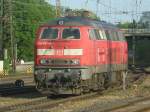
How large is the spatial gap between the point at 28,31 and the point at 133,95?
2532 inches

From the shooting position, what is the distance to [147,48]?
89.0m

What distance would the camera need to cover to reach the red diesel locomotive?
21531 millimetres

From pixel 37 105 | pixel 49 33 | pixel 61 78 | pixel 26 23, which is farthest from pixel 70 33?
pixel 26 23

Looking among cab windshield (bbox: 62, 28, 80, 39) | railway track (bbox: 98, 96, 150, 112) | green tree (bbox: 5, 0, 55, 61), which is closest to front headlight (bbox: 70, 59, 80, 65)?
cab windshield (bbox: 62, 28, 80, 39)

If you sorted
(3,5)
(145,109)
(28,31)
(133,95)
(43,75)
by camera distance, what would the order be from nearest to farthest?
1. (145,109)
2. (43,75)
3. (133,95)
4. (3,5)
5. (28,31)

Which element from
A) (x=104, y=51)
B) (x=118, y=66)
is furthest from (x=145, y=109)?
(x=118, y=66)

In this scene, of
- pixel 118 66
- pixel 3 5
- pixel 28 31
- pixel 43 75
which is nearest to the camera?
pixel 43 75

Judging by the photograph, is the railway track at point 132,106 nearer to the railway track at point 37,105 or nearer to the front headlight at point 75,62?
the railway track at point 37,105

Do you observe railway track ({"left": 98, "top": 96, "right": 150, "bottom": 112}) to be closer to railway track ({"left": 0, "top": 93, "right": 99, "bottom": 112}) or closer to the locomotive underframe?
railway track ({"left": 0, "top": 93, "right": 99, "bottom": 112})

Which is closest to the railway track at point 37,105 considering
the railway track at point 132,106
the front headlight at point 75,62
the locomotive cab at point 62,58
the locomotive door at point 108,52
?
the locomotive cab at point 62,58

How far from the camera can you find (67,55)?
21.6m

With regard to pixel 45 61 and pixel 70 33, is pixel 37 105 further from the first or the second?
pixel 70 33

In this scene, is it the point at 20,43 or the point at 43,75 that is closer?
the point at 43,75

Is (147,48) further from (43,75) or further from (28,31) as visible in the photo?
(43,75)
